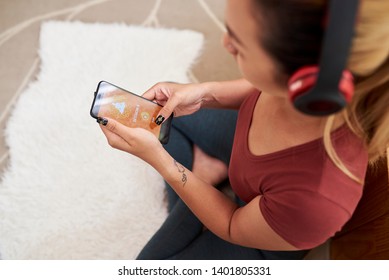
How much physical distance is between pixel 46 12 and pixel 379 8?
1.18m

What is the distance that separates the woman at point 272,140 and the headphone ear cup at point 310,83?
40mm

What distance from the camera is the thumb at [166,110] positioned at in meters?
0.78

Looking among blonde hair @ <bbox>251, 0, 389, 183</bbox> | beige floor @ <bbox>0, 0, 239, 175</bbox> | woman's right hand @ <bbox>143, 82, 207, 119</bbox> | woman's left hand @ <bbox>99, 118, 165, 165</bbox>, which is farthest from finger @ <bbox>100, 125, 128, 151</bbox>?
beige floor @ <bbox>0, 0, 239, 175</bbox>

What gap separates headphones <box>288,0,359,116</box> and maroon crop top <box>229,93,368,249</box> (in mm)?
195

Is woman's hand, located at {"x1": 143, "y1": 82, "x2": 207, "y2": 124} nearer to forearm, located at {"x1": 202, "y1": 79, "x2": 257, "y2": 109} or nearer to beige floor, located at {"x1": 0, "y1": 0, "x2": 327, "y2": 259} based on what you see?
forearm, located at {"x1": 202, "y1": 79, "x2": 257, "y2": 109}

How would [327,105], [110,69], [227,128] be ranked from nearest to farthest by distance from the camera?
[327,105], [227,128], [110,69]

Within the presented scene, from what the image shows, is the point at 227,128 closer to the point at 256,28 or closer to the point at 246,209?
the point at 246,209

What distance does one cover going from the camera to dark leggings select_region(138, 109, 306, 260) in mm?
808

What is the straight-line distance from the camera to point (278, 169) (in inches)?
23.5

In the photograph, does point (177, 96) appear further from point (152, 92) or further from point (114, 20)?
point (114, 20)

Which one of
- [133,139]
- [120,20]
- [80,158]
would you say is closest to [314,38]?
[133,139]

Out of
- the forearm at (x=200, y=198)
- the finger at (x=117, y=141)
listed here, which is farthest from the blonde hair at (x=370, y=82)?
the finger at (x=117, y=141)

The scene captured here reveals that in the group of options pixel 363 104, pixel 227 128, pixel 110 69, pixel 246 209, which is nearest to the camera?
pixel 363 104
